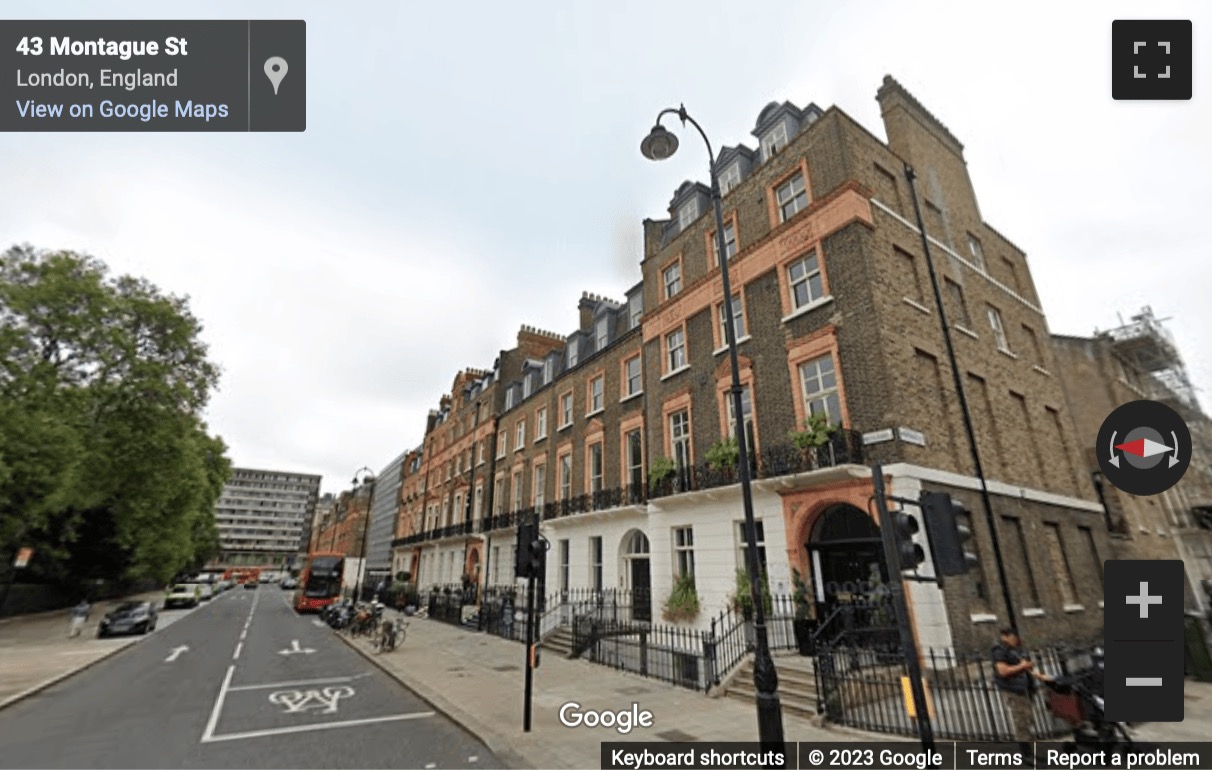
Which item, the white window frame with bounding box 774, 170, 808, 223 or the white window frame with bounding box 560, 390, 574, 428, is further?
the white window frame with bounding box 560, 390, 574, 428

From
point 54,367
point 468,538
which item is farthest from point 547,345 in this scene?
point 54,367

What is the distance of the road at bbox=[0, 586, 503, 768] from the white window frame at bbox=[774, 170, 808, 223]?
14540mm

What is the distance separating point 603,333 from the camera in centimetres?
2400

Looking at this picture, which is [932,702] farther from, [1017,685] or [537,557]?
[537,557]

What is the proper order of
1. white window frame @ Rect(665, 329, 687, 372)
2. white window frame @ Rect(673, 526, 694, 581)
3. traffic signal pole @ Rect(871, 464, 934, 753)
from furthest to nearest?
1. white window frame @ Rect(665, 329, 687, 372)
2. white window frame @ Rect(673, 526, 694, 581)
3. traffic signal pole @ Rect(871, 464, 934, 753)

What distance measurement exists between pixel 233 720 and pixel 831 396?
13.6m

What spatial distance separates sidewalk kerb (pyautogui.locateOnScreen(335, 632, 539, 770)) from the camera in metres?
7.12

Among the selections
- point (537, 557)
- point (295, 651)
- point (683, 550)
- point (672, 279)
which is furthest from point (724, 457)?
point (295, 651)

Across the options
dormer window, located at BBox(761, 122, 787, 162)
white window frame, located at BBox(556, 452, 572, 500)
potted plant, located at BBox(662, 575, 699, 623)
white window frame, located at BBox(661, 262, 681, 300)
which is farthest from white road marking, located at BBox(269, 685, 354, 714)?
dormer window, located at BBox(761, 122, 787, 162)

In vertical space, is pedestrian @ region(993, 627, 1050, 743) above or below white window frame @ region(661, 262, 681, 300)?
below

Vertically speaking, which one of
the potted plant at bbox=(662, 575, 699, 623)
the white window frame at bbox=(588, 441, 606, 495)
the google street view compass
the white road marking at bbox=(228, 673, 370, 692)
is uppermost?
the white window frame at bbox=(588, 441, 606, 495)

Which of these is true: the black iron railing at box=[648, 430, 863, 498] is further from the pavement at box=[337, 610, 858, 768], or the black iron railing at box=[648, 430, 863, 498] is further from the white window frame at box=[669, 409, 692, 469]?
the pavement at box=[337, 610, 858, 768]

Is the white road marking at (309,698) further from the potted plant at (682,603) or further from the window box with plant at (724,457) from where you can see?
the window box with plant at (724,457)

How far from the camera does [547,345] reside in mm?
35719
